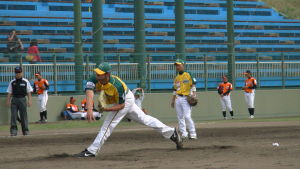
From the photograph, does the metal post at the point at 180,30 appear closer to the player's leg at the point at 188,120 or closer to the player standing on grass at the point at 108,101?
the player's leg at the point at 188,120

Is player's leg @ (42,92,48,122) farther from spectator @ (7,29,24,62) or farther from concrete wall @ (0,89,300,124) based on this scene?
spectator @ (7,29,24,62)

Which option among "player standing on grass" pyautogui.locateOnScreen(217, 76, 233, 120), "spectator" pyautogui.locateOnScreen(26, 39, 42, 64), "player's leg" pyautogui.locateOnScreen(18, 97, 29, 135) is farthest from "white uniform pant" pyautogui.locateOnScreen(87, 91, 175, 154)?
"player standing on grass" pyautogui.locateOnScreen(217, 76, 233, 120)

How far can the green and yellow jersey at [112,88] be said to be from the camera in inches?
466

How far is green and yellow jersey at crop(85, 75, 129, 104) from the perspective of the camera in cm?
1183

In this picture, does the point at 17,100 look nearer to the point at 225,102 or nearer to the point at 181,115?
the point at 181,115

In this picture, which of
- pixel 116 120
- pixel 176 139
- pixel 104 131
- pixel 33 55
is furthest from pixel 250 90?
pixel 104 131

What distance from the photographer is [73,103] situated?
2723 centimetres

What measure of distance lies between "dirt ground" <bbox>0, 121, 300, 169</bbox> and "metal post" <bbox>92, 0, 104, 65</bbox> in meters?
8.53

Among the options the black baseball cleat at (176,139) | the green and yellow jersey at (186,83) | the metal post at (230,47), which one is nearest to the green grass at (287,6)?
the metal post at (230,47)

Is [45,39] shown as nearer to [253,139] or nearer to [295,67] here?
[295,67]

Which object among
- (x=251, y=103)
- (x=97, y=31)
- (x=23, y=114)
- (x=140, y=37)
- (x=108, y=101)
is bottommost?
(x=251, y=103)

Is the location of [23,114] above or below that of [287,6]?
below

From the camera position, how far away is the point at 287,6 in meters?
50.1

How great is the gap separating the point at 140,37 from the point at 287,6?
24.8m
